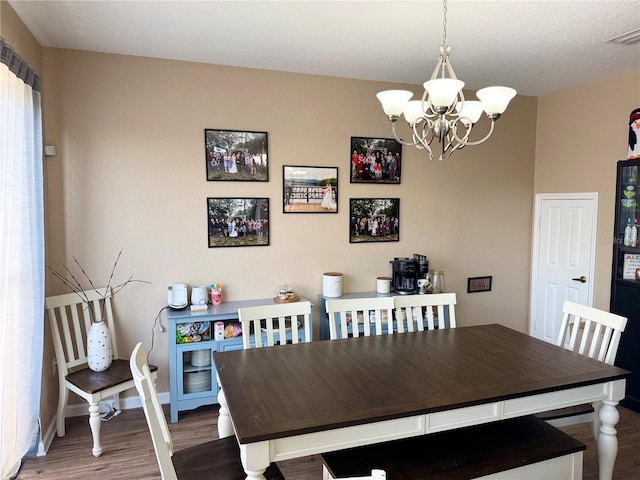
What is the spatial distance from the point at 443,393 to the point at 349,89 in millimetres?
2916

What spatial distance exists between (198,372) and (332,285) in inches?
51.9

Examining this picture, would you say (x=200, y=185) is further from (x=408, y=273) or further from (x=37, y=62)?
(x=408, y=273)

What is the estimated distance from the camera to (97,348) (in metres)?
3.04

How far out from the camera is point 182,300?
3430mm

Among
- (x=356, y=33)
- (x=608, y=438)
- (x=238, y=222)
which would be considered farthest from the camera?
(x=238, y=222)

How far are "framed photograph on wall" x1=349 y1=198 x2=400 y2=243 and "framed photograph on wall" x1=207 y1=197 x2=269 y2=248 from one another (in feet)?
2.76

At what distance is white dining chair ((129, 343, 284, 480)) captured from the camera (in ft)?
5.13

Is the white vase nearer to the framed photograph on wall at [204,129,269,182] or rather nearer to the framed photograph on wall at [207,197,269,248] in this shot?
the framed photograph on wall at [207,197,269,248]

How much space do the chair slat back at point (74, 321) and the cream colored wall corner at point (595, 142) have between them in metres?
4.30

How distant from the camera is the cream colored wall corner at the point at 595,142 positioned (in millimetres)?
3739

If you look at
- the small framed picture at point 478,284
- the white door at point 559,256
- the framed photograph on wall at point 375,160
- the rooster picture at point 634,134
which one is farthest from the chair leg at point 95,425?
the rooster picture at point 634,134

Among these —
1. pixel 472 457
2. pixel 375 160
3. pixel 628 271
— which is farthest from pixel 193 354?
pixel 628 271

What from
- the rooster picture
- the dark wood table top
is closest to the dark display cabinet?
the rooster picture

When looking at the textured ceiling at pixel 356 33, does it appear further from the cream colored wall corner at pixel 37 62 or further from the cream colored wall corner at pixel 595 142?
the cream colored wall corner at pixel 595 142
